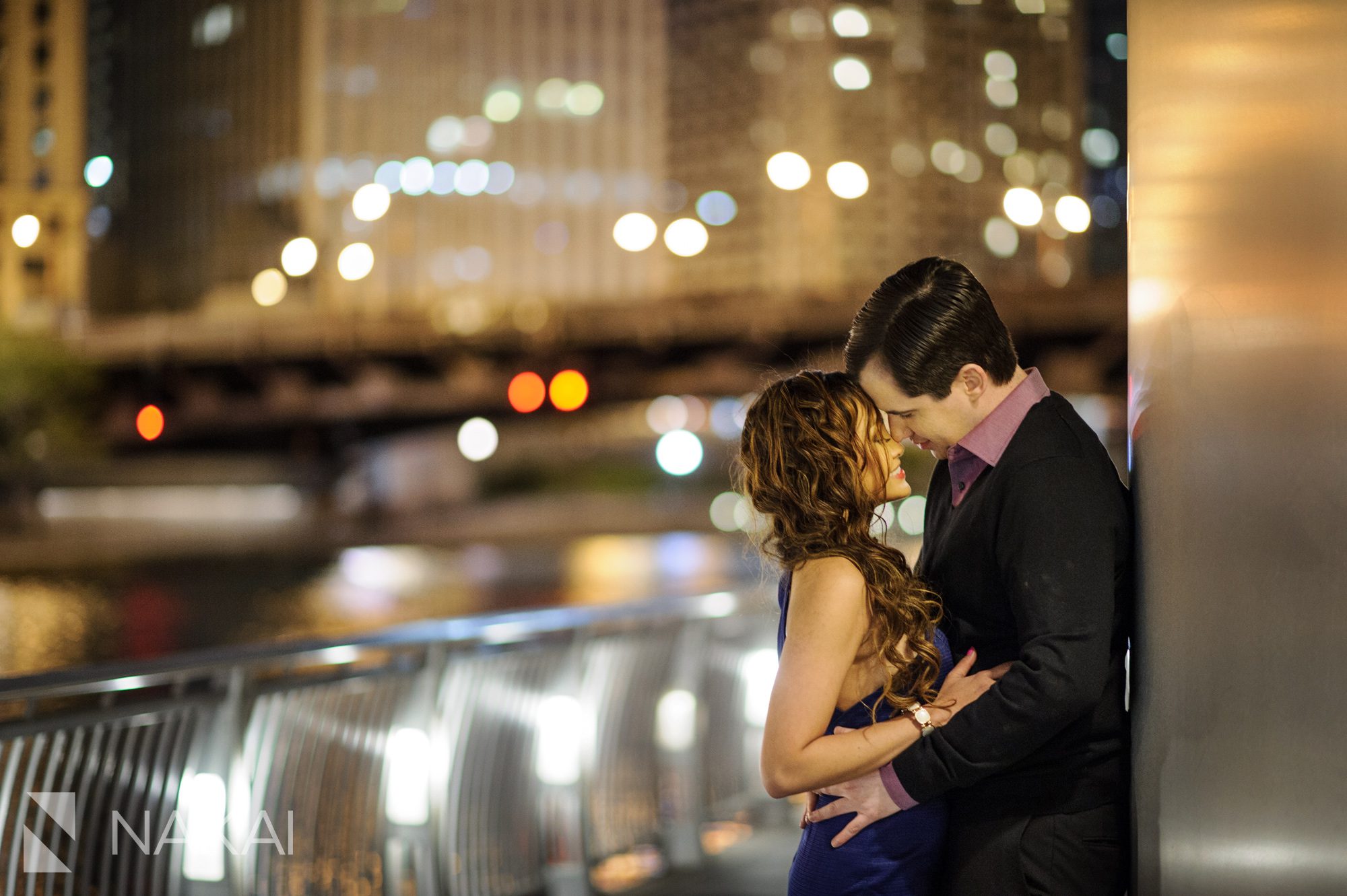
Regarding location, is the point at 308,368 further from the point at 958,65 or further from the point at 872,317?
the point at 872,317

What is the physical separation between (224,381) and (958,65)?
2812 centimetres

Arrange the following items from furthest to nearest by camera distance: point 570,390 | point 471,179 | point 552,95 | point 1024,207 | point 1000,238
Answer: point 471,179 < point 552,95 < point 570,390 < point 1000,238 < point 1024,207

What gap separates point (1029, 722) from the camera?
7.56 feet

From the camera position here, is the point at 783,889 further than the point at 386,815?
Yes

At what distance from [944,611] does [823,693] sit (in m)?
0.35

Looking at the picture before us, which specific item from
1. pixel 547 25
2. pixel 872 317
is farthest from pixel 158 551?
pixel 547 25

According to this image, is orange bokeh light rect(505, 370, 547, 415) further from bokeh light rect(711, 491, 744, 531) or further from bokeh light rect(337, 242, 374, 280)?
bokeh light rect(711, 491, 744, 531)

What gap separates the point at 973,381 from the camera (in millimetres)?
2502

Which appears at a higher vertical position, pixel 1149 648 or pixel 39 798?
pixel 1149 648

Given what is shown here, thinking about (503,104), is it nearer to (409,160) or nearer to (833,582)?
(409,160)

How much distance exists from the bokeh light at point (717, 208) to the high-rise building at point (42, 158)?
27386mm

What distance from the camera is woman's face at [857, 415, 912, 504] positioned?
2611 millimetres

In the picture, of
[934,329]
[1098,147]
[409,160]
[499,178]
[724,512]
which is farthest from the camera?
[499,178]

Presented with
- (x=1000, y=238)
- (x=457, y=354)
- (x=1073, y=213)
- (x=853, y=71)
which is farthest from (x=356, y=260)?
(x=1073, y=213)
